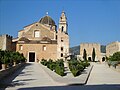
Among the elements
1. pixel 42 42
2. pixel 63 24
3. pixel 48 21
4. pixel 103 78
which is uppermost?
pixel 48 21

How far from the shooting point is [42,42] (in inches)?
2088

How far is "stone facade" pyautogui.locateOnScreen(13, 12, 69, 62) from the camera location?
5288 centimetres

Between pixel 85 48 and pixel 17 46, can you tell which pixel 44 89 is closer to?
pixel 17 46

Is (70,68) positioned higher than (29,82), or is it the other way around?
(70,68)

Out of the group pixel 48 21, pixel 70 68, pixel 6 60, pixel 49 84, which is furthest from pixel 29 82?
pixel 48 21

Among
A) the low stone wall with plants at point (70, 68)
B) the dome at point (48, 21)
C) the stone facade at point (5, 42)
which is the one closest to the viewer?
the low stone wall with plants at point (70, 68)

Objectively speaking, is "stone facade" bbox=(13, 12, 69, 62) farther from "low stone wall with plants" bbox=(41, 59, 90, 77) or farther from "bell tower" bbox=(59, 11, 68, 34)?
"low stone wall with plants" bbox=(41, 59, 90, 77)

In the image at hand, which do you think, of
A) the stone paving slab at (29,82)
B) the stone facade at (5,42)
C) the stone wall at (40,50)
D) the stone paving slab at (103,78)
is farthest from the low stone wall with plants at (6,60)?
the stone wall at (40,50)

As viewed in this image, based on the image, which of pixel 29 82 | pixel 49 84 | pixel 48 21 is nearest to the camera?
pixel 49 84

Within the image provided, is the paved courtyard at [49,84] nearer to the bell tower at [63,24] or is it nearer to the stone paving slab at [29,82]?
A: the stone paving slab at [29,82]

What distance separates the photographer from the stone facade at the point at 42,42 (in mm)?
52875

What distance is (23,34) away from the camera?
55.9m

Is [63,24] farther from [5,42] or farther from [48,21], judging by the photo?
[5,42]

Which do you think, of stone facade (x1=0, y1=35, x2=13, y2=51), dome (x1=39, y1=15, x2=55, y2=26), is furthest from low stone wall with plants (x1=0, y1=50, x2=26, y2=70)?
dome (x1=39, y1=15, x2=55, y2=26)
